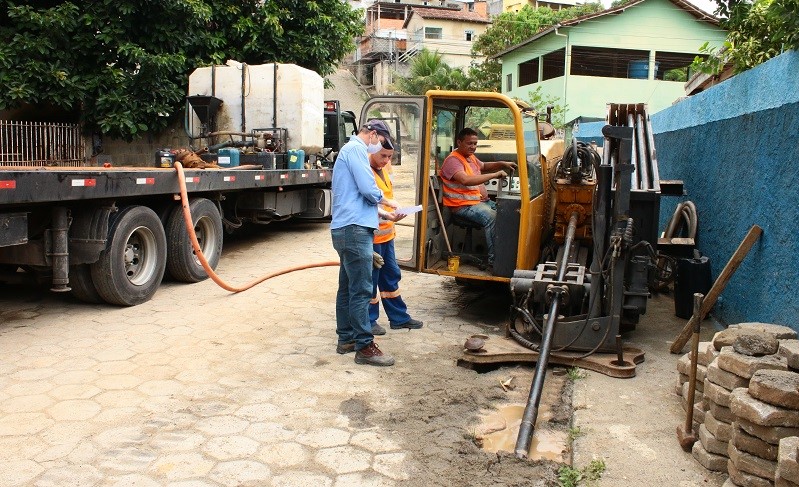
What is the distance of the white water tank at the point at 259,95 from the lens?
412 inches

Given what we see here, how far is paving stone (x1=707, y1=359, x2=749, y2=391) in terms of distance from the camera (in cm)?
331

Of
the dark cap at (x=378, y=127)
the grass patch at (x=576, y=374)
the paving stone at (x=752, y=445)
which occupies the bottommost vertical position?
the grass patch at (x=576, y=374)

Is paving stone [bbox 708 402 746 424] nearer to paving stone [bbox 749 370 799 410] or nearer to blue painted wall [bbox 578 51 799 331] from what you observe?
paving stone [bbox 749 370 799 410]

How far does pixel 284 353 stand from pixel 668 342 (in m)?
3.08

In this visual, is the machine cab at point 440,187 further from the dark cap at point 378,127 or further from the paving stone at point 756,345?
the paving stone at point 756,345

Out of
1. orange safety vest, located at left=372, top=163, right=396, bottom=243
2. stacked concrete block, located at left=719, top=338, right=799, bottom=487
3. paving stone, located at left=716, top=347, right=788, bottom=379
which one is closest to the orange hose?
orange safety vest, located at left=372, top=163, right=396, bottom=243

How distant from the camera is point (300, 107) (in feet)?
34.6

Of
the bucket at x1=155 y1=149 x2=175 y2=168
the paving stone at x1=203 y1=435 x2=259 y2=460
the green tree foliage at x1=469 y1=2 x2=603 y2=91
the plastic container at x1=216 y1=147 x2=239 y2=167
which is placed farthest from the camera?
the green tree foliage at x1=469 y1=2 x2=603 y2=91

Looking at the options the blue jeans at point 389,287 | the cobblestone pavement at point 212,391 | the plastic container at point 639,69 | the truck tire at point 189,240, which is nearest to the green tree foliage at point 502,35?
the plastic container at point 639,69

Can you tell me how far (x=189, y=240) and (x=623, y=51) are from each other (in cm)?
2425

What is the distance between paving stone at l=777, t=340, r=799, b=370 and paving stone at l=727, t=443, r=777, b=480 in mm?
468

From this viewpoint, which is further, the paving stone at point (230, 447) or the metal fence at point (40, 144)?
the metal fence at point (40, 144)

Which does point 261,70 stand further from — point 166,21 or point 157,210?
point 166,21

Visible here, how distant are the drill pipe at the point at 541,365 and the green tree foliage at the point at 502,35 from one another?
28.7 meters
